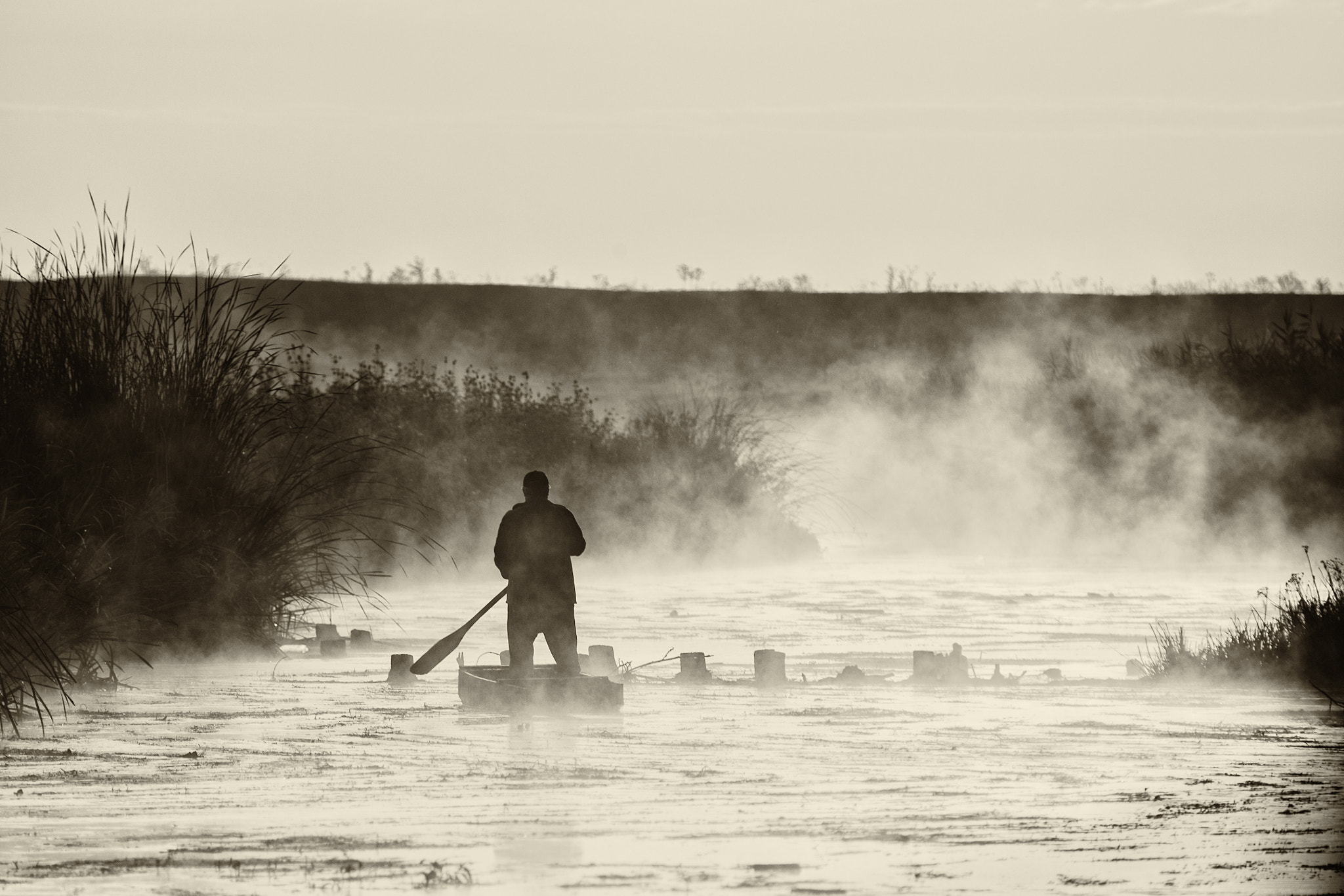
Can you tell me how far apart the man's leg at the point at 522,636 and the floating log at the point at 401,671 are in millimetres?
1130

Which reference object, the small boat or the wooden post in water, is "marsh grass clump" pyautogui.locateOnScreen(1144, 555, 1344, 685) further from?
the small boat

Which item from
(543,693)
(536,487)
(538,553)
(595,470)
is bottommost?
(543,693)

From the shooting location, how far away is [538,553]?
1350 centimetres

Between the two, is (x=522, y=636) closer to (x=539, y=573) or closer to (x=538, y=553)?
(x=539, y=573)

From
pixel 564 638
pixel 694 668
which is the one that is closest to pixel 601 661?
pixel 694 668

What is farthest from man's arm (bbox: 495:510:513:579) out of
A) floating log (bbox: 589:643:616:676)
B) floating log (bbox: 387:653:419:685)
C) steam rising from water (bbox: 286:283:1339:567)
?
steam rising from water (bbox: 286:283:1339:567)

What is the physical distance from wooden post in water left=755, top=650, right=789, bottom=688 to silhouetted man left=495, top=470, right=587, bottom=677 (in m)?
1.39

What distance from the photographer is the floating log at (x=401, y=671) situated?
14498 millimetres

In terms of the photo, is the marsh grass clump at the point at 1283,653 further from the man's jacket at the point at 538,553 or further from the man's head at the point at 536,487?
the man's head at the point at 536,487

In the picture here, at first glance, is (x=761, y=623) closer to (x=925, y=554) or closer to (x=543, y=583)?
(x=543, y=583)

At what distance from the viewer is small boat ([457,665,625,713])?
13016 mm

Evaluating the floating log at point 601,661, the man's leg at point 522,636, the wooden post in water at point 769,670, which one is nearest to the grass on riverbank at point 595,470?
the floating log at point 601,661

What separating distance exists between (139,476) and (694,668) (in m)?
4.18

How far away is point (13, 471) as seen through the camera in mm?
13406
